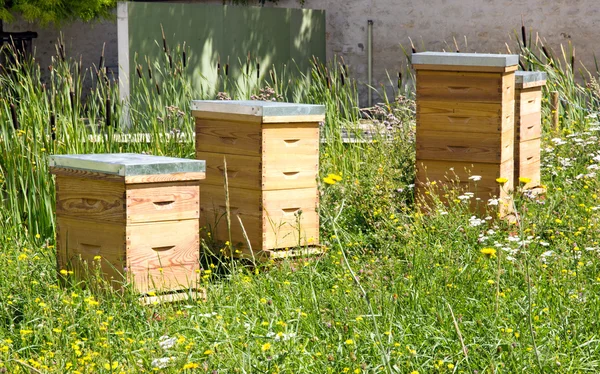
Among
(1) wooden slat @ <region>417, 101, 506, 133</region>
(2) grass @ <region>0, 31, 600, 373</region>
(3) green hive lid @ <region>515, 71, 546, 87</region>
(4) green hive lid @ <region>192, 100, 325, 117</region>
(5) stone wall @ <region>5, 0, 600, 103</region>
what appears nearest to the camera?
(2) grass @ <region>0, 31, 600, 373</region>

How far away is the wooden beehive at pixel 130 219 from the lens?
13.3ft

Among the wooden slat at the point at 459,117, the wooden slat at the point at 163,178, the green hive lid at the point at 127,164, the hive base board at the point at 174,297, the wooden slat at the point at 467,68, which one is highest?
the wooden slat at the point at 467,68

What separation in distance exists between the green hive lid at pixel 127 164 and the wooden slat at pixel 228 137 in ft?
2.26

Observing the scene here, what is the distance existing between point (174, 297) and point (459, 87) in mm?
2384

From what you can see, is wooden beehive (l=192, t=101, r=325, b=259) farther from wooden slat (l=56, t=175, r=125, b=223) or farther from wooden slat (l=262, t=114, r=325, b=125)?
wooden slat (l=56, t=175, r=125, b=223)

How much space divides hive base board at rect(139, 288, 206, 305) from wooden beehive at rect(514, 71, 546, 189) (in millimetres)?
2591

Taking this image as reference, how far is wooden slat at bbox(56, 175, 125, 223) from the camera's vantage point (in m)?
4.08

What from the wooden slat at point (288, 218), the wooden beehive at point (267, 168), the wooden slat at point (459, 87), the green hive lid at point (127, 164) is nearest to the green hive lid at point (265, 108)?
the wooden beehive at point (267, 168)

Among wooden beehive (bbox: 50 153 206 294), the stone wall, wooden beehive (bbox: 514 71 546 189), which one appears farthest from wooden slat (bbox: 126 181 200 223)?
the stone wall

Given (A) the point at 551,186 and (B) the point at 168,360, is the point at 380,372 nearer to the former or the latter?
(B) the point at 168,360

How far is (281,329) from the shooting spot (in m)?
3.57

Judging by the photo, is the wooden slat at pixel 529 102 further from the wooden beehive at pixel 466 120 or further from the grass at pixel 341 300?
the grass at pixel 341 300

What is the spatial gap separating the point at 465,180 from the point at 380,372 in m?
2.79

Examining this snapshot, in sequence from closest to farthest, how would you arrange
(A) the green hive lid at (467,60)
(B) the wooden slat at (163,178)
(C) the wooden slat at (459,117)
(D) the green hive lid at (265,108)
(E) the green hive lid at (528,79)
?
(B) the wooden slat at (163,178), (D) the green hive lid at (265,108), (A) the green hive lid at (467,60), (C) the wooden slat at (459,117), (E) the green hive lid at (528,79)
